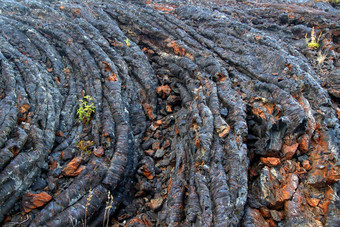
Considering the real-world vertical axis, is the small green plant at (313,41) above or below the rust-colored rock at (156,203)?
above

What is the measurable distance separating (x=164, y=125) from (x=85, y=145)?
2.60 m

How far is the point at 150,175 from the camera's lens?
623 cm

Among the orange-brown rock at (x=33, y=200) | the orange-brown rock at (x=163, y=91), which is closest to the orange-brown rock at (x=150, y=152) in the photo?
the orange-brown rock at (x=163, y=91)

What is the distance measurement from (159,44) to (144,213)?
7.74 metres

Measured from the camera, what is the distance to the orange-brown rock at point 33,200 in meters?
4.94

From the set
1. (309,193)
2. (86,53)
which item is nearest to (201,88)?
(309,193)

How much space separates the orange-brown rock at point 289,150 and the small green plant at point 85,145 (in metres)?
5.14

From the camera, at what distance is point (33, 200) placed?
4984 millimetres

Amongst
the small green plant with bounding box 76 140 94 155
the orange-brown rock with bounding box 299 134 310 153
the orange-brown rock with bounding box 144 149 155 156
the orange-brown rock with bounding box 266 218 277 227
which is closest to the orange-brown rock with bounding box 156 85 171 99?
the orange-brown rock with bounding box 144 149 155 156

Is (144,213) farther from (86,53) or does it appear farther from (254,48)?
(254,48)

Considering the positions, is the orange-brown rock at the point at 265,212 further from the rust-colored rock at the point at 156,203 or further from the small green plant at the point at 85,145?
the small green plant at the point at 85,145

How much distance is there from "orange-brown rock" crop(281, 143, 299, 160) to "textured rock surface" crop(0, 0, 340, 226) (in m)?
0.02

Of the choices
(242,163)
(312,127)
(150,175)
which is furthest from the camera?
(150,175)

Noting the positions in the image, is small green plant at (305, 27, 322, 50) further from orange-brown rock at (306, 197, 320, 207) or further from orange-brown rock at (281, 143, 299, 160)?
orange-brown rock at (306, 197, 320, 207)
